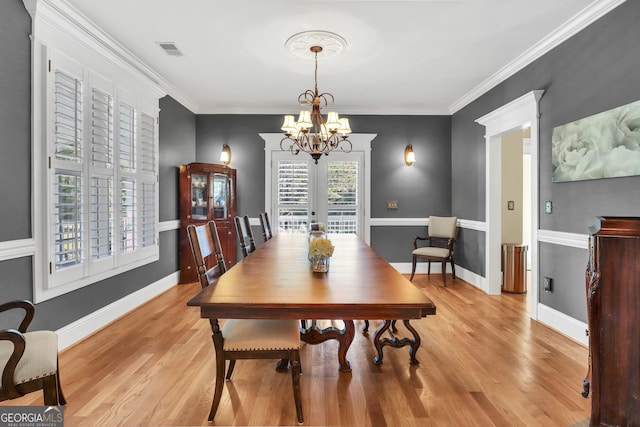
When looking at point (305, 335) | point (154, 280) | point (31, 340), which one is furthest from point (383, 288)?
point (154, 280)

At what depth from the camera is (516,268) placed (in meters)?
4.74

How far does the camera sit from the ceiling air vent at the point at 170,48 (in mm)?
3533

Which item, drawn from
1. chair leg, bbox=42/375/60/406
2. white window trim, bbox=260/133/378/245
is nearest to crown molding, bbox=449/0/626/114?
white window trim, bbox=260/133/378/245

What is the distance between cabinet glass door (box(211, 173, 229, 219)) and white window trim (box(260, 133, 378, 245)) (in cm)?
68

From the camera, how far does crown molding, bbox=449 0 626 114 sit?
2.76 metres

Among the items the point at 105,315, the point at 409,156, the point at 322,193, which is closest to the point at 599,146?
the point at 409,156

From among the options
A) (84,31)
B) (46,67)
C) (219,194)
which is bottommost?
(219,194)

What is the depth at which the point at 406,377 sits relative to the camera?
7.93ft

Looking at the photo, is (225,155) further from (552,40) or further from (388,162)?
(552,40)

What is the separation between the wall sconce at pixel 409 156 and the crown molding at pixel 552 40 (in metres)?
1.22

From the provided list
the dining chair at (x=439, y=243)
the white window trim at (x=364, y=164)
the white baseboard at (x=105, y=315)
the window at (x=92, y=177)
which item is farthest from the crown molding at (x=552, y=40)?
the white baseboard at (x=105, y=315)

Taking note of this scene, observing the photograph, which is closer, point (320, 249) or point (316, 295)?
point (316, 295)

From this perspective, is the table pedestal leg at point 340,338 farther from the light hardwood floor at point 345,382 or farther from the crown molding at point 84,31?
the crown molding at point 84,31

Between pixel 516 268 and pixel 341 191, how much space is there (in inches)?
109
